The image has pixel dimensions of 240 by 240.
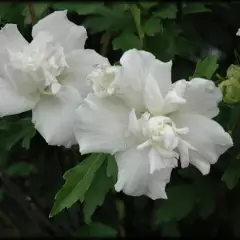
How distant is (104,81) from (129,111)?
0.11 feet

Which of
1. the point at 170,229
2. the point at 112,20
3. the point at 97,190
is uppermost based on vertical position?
the point at 112,20

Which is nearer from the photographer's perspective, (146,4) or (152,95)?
(152,95)

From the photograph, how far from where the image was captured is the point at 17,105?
542mm

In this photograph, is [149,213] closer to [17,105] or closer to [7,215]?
[7,215]

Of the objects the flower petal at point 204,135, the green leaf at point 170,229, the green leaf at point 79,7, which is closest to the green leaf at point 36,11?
the green leaf at point 79,7

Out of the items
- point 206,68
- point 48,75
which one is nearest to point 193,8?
point 206,68

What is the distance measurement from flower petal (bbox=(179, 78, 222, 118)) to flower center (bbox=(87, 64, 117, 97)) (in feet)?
0.21

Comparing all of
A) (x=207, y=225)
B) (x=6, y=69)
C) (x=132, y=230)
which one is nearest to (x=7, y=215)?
(x=132, y=230)

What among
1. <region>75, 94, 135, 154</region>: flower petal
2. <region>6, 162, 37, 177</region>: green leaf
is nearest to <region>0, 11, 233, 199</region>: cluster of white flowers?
<region>75, 94, 135, 154</region>: flower petal

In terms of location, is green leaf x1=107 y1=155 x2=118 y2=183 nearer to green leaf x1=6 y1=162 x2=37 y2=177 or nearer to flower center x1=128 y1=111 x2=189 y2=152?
flower center x1=128 y1=111 x2=189 y2=152

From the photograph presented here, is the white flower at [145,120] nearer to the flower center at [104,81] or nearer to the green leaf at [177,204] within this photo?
the flower center at [104,81]

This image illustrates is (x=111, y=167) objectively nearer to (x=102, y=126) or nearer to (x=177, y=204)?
(x=102, y=126)

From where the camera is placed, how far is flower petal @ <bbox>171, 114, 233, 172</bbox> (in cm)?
51

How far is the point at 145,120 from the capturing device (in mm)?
500
